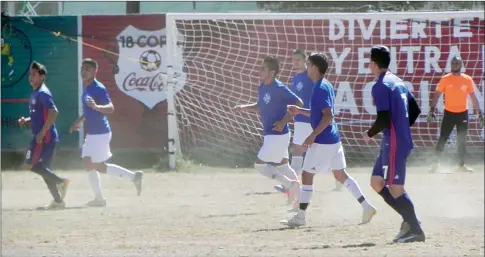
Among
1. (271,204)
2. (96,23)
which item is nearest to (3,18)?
(96,23)

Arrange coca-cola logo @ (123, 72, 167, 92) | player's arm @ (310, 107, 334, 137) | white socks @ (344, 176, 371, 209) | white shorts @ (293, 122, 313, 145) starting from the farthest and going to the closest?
coca-cola logo @ (123, 72, 167, 92)
white shorts @ (293, 122, 313, 145)
white socks @ (344, 176, 371, 209)
player's arm @ (310, 107, 334, 137)

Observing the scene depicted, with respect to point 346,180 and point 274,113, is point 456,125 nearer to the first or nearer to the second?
point 274,113

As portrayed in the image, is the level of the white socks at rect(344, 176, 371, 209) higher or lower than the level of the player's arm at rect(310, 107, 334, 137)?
lower

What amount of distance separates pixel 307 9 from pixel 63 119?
6.04m

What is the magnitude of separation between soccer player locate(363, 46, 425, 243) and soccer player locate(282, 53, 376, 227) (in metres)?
0.97

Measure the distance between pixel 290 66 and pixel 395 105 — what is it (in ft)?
31.8

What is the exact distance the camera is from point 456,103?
16375 millimetres

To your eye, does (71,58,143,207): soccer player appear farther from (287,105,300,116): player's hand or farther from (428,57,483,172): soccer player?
(428,57,483,172): soccer player

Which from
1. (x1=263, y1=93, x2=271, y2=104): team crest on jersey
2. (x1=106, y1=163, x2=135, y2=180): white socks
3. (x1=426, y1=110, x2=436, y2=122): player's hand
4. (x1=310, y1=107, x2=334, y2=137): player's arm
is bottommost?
(x1=106, y1=163, x2=135, y2=180): white socks

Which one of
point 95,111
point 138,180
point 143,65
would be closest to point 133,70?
point 143,65

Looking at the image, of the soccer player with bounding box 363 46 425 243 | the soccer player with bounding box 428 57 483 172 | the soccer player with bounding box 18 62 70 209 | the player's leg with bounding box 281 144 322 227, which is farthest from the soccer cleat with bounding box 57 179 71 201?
the soccer player with bounding box 428 57 483 172

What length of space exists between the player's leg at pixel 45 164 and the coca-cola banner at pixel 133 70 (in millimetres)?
5833

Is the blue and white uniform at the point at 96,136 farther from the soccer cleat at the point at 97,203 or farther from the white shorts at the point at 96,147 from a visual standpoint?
the soccer cleat at the point at 97,203

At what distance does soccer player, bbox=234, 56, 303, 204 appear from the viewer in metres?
11.4
